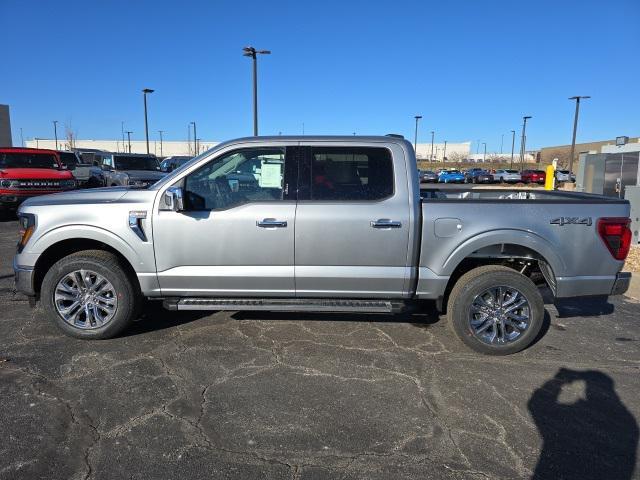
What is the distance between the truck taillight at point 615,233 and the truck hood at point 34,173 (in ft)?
43.4

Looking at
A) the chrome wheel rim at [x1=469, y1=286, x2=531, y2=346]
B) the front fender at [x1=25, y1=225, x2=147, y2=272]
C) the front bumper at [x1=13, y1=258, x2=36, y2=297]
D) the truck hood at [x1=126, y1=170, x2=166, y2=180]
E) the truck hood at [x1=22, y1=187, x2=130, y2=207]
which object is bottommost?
the chrome wheel rim at [x1=469, y1=286, x2=531, y2=346]

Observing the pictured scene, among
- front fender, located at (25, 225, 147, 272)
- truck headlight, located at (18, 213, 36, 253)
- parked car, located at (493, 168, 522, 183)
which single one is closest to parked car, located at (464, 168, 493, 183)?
parked car, located at (493, 168, 522, 183)

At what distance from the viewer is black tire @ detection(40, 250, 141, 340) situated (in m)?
4.36

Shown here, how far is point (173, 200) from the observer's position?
4.18 metres

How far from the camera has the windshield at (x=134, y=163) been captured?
54.4 ft

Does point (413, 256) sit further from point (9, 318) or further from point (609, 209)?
point (9, 318)

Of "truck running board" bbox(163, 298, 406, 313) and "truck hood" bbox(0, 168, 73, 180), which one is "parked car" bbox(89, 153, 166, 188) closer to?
"truck hood" bbox(0, 168, 73, 180)

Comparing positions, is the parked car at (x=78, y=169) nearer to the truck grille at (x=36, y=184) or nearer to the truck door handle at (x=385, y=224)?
the truck grille at (x=36, y=184)

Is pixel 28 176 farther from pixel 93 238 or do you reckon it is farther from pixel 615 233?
pixel 615 233

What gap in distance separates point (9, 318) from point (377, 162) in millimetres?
4237

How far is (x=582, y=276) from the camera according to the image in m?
4.27

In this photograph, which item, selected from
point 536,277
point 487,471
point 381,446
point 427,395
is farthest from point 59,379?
point 536,277

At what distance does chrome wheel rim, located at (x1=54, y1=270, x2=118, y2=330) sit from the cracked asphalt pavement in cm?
23

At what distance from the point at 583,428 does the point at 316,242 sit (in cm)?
243
